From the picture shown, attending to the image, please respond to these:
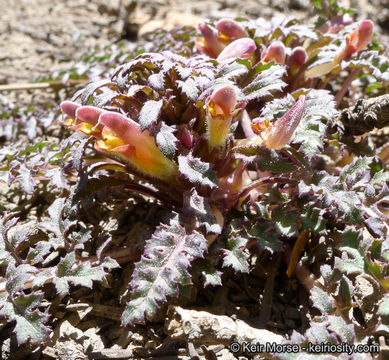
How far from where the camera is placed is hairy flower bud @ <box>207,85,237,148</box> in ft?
6.09

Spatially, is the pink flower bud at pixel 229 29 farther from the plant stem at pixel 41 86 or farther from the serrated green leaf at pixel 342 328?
the serrated green leaf at pixel 342 328

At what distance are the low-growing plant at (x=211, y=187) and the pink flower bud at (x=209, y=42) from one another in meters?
0.46

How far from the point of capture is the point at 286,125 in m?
1.96

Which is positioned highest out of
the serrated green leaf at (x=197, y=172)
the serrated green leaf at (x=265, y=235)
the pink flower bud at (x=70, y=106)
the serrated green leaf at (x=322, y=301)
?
the pink flower bud at (x=70, y=106)

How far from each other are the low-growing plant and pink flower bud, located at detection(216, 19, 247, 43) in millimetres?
346

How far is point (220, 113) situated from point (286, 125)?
30 centimetres

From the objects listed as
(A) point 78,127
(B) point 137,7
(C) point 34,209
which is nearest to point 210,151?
(A) point 78,127

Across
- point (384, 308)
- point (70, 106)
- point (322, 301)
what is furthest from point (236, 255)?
point (70, 106)

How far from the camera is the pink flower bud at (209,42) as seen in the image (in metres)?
2.79

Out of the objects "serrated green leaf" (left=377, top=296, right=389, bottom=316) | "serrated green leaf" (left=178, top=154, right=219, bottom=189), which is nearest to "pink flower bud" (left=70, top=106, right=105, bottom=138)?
"serrated green leaf" (left=178, top=154, right=219, bottom=189)

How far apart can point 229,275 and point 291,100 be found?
0.95 m

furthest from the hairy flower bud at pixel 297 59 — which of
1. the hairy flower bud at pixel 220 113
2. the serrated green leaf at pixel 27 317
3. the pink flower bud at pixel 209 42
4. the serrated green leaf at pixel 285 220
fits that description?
the serrated green leaf at pixel 27 317

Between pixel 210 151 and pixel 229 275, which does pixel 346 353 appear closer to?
pixel 229 275

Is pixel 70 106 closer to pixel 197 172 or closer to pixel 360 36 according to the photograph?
pixel 197 172
